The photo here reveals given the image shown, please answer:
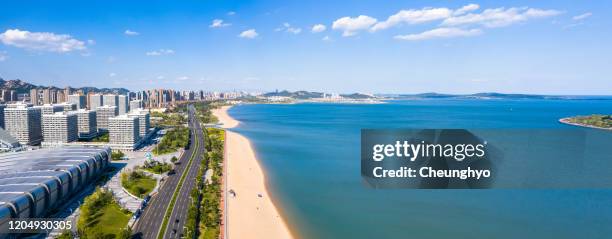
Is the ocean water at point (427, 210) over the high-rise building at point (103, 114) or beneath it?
beneath

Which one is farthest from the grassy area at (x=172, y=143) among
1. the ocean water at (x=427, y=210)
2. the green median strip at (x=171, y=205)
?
the ocean water at (x=427, y=210)

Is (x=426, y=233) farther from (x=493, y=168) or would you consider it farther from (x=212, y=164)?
(x=212, y=164)

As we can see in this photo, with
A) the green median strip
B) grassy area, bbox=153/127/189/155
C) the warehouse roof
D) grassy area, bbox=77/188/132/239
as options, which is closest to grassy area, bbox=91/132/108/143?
grassy area, bbox=153/127/189/155

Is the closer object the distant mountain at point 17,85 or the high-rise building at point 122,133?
the high-rise building at point 122,133

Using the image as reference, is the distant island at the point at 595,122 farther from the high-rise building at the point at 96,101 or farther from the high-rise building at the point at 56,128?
the high-rise building at the point at 96,101

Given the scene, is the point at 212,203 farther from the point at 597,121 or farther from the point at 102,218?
the point at 597,121

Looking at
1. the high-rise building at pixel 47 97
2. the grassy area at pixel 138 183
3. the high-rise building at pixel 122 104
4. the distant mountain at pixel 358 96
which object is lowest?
the grassy area at pixel 138 183
